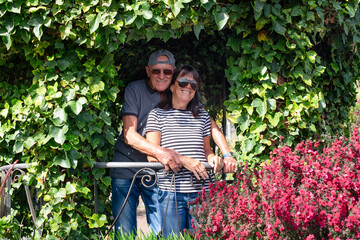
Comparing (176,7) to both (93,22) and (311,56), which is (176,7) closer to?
(93,22)

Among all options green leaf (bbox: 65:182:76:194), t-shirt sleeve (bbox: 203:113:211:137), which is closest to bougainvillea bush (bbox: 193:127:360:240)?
t-shirt sleeve (bbox: 203:113:211:137)

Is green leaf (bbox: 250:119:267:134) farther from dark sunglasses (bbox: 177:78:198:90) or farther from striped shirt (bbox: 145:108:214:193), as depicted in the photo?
dark sunglasses (bbox: 177:78:198:90)

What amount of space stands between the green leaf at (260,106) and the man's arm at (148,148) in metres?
0.90

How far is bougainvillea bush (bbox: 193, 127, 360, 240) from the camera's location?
9.11 feet

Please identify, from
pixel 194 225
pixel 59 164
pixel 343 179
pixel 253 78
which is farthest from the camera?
pixel 253 78

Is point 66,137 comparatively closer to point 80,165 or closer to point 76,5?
point 80,165

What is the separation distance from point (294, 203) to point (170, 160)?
121 centimetres

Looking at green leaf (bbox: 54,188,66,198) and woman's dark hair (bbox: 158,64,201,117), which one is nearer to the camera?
green leaf (bbox: 54,188,66,198)

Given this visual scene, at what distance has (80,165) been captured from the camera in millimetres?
4035

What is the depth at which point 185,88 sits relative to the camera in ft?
13.5

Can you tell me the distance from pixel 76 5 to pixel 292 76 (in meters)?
2.02

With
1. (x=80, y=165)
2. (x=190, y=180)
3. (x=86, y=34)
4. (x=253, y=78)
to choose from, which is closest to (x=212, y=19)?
(x=253, y=78)

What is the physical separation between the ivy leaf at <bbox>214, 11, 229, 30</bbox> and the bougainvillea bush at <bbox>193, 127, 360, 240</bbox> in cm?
127

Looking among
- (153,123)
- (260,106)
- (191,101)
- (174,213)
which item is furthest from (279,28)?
(174,213)
